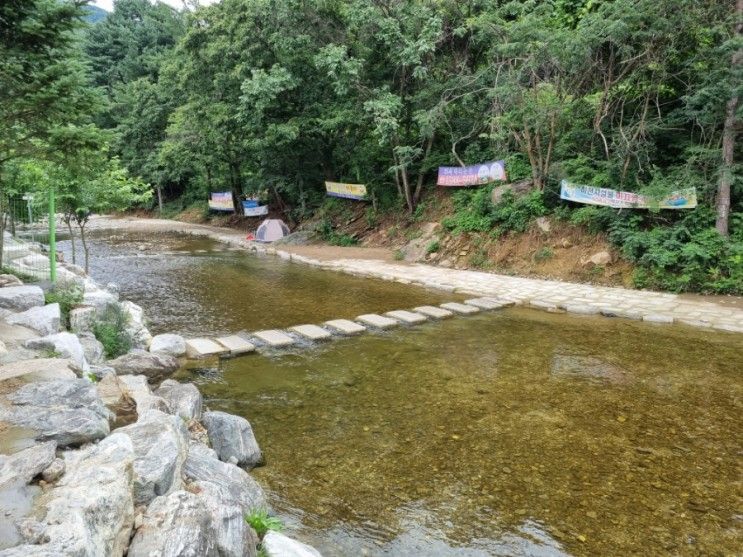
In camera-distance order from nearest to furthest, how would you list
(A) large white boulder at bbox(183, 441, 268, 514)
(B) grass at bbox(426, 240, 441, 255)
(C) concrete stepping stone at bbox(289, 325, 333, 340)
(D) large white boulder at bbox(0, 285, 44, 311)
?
(A) large white boulder at bbox(183, 441, 268, 514) → (D) large white boulder at bbox(0, 285, 44, 311) → (C) concrete stepping stone at bbox(289, 325, 333, 340) → (B) grass at bbox(426, 240, 441, 255)

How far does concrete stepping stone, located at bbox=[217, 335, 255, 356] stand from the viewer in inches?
284

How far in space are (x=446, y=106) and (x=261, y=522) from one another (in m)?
13.9

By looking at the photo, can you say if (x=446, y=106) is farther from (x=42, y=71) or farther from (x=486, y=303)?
(x=42, y=71)

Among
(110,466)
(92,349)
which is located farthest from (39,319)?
(110,466)

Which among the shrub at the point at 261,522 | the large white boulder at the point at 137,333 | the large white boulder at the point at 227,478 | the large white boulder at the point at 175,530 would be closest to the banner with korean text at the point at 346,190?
the large white boulder at the point at 137,333

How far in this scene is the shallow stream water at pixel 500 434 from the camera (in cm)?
349

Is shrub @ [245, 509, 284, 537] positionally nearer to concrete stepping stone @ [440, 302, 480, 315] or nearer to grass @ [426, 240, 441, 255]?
concrete stepping stone @ [440, 302, 480, 315]

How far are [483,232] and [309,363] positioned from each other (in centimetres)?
Result: 846

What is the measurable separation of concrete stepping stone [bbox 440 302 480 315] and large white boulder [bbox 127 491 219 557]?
23.2 ft

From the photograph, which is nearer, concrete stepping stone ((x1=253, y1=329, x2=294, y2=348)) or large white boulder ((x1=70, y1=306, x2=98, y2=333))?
large white boulder ((x1=70, y1=306, x2=98, y2=333))

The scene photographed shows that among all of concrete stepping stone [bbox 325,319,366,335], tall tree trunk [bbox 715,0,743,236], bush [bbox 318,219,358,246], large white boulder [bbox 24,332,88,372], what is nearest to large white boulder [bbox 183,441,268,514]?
large white boulder [bbox 24,332,88,372]

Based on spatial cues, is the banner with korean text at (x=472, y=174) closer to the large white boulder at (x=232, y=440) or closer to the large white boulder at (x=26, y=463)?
the large white boulder at (x=232, y=440)

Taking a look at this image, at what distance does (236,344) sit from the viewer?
7.38 m

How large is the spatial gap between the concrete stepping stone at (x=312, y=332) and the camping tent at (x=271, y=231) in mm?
12816
